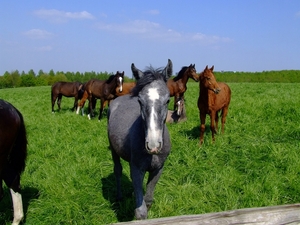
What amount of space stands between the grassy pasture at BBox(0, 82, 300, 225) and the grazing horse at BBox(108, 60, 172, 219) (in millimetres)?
594

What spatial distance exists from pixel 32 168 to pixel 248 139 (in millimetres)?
4709

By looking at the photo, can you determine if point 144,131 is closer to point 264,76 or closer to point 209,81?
point 209,81

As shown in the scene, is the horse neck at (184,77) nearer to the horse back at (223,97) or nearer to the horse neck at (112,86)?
the horse neck at (112,86)

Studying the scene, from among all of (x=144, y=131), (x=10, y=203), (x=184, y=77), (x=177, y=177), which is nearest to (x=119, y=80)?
(x=184, y=77)

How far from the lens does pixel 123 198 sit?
4.79 meters

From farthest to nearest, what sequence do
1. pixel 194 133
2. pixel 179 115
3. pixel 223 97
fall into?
pixel 179 115 < pixel 194 133 < pixel 223 97

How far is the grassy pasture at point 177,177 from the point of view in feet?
14.3

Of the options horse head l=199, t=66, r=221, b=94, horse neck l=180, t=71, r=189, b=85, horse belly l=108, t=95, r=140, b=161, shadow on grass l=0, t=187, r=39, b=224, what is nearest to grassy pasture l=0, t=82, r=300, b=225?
shadow on grass l=0, t=187, r=39, b=224

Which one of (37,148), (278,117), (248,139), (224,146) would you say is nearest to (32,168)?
(37,148)

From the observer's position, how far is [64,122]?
1090 cm

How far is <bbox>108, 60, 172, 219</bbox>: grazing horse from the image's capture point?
9.51 feet

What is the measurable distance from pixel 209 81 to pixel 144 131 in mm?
4260

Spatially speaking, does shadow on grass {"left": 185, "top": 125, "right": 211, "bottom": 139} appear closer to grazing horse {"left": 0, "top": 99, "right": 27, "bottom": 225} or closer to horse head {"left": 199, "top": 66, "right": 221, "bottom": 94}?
horse head {"left": 199, "top": 66, "right": 221, "bottom": 94}

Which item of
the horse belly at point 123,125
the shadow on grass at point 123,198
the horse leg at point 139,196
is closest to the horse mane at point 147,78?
the horse belly at point 123,125
